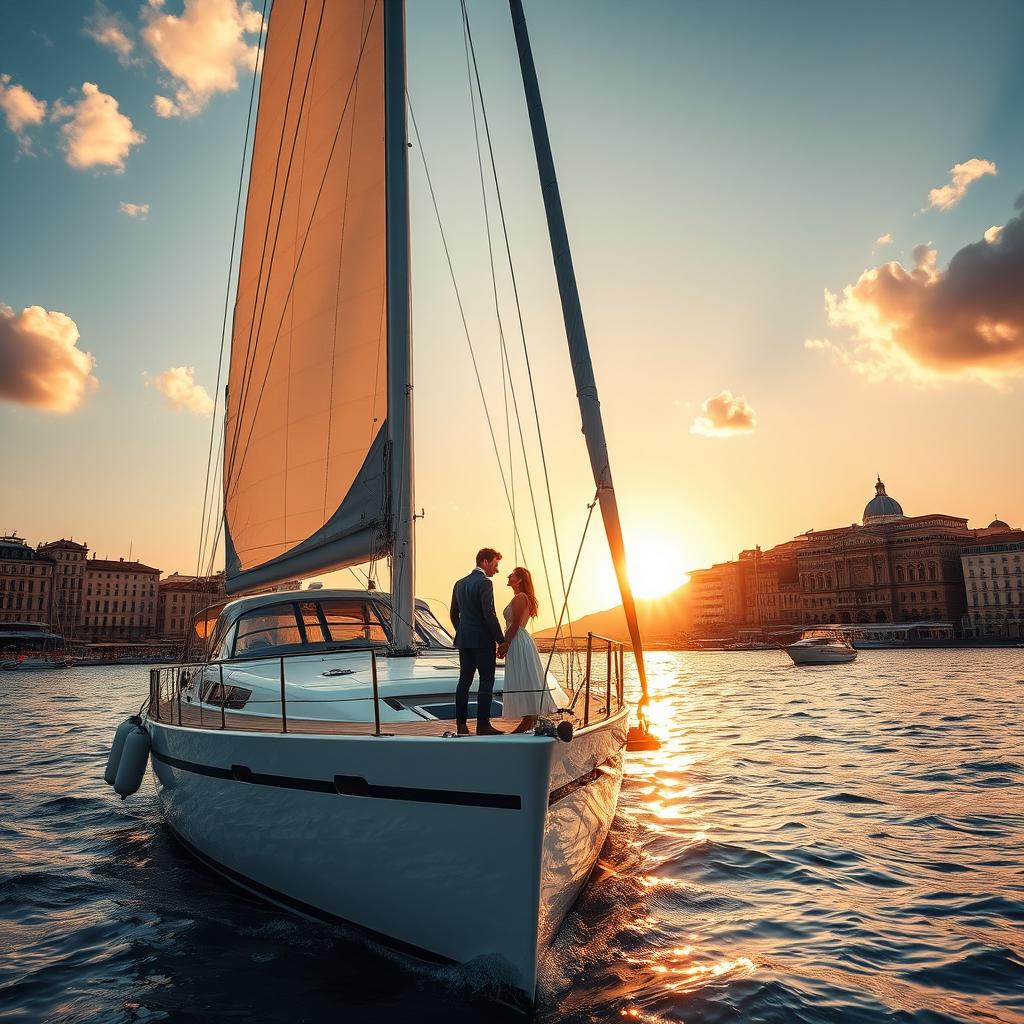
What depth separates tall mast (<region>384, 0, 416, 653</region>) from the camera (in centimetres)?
798

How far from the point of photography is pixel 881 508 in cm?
12538

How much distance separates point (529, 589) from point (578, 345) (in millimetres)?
2018

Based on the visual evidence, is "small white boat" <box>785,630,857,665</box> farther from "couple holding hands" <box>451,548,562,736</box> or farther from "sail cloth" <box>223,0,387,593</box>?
"couple holding hands" <box>451,548,562,736</box>

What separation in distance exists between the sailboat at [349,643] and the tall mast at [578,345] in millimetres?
19

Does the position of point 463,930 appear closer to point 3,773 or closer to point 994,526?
point 3,773

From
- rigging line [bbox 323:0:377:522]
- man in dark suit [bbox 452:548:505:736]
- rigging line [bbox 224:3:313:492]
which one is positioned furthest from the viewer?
rigging line [bbox 224:3:313:492]

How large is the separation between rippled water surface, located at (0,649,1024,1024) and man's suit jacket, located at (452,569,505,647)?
80.8 inches

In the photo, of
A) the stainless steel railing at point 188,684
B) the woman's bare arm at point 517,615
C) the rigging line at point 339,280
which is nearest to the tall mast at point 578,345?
the woman's bare arm at point 517,615

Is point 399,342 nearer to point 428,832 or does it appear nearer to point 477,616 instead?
point 477,616

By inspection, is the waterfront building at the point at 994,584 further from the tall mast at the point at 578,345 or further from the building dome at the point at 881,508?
the tall mast at the point at 578,345

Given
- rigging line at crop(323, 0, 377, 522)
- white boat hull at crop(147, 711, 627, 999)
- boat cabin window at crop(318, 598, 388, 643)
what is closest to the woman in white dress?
white boat hull at crop(147, 711, 627, 999)

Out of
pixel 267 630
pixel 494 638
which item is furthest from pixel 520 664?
pixel 267 630

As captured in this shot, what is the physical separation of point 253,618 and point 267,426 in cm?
358

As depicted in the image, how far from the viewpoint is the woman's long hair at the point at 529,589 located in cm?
555
